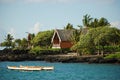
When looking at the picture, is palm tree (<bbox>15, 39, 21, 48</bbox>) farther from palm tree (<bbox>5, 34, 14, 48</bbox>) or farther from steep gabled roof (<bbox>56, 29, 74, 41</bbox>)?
steep gabled roof (<bbox>56, 29, 74, 41</bbox>)

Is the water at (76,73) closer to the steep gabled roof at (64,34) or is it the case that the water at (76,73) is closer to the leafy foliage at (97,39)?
the leafy foliage at (97,39)

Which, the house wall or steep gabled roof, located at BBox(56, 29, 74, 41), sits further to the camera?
the house wall

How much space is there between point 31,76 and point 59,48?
36607 mm

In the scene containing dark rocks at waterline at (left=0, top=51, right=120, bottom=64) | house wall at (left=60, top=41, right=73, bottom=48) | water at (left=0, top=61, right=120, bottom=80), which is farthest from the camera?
house wall at (left=60, top=41, right=73, bottom=48)

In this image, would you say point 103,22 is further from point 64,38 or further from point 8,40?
point 8,40

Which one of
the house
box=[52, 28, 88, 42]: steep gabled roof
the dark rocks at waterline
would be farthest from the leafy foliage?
box=[52, 28, 88, 42]: steep gabled roof

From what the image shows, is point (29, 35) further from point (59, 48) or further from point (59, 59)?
point (59, 59)

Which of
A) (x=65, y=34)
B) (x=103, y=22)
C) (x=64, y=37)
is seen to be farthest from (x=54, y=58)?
(x=103, y=22)

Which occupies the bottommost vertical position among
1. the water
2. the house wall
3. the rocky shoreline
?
the water

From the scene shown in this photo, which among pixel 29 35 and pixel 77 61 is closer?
pixel 77 61

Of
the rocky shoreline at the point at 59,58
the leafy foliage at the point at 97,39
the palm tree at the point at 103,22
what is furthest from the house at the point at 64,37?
the leafy foliage at the point at 97,39

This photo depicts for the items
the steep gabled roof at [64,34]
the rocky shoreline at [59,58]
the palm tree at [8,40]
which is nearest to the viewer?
the rocky shoreline at [59,58]

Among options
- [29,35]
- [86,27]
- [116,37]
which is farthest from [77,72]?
[29,35]

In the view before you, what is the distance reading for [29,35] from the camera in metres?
121
